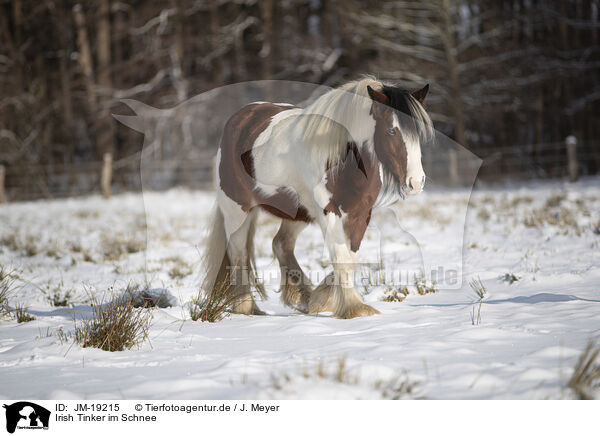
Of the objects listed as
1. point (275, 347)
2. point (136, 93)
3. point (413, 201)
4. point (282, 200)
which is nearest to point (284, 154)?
point (282, 200)

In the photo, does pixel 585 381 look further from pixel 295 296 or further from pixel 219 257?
pixel 219 257

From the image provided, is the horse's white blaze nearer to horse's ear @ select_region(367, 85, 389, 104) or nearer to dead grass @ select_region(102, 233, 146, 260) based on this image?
horse's ear @ select_region(367, 85, 389, 104)

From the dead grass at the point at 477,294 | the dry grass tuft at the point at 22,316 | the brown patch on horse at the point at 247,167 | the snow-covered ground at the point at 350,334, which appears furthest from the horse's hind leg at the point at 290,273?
the dry grass tuft at the point at 22,316

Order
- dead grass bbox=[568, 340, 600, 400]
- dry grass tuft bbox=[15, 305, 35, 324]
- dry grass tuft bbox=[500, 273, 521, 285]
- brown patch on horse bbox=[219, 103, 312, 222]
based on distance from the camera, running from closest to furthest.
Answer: dead grass bbox=[568, 340, 600, 400], dry grass tuft bbox=[15, 305, 35, 324], brown patch on horse bbox=[219, 103, 312, 222], dry grass tuft bbox=[500, 273, 521, 285]

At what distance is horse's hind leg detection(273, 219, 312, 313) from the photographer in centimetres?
389

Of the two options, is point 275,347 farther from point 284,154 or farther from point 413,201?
point 413,201

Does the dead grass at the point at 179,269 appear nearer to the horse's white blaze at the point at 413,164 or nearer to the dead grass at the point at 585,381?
the horse's white blaze at the point at 413,164

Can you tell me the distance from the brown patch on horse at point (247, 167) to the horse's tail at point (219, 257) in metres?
0.26

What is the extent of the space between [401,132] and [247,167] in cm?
127

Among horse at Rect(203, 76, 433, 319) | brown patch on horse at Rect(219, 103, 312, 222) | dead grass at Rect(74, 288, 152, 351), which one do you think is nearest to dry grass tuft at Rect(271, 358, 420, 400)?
dead grass at Rect(74, 288, 152, 351)

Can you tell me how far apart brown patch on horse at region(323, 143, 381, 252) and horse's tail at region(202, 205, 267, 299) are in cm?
97

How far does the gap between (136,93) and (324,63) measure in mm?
8266

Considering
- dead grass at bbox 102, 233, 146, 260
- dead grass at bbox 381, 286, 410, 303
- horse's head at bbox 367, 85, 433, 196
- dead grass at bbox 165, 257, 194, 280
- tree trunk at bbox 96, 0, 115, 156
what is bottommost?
dead grass at bbox 381, 286, 410, 303

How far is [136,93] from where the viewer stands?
19.9 m
